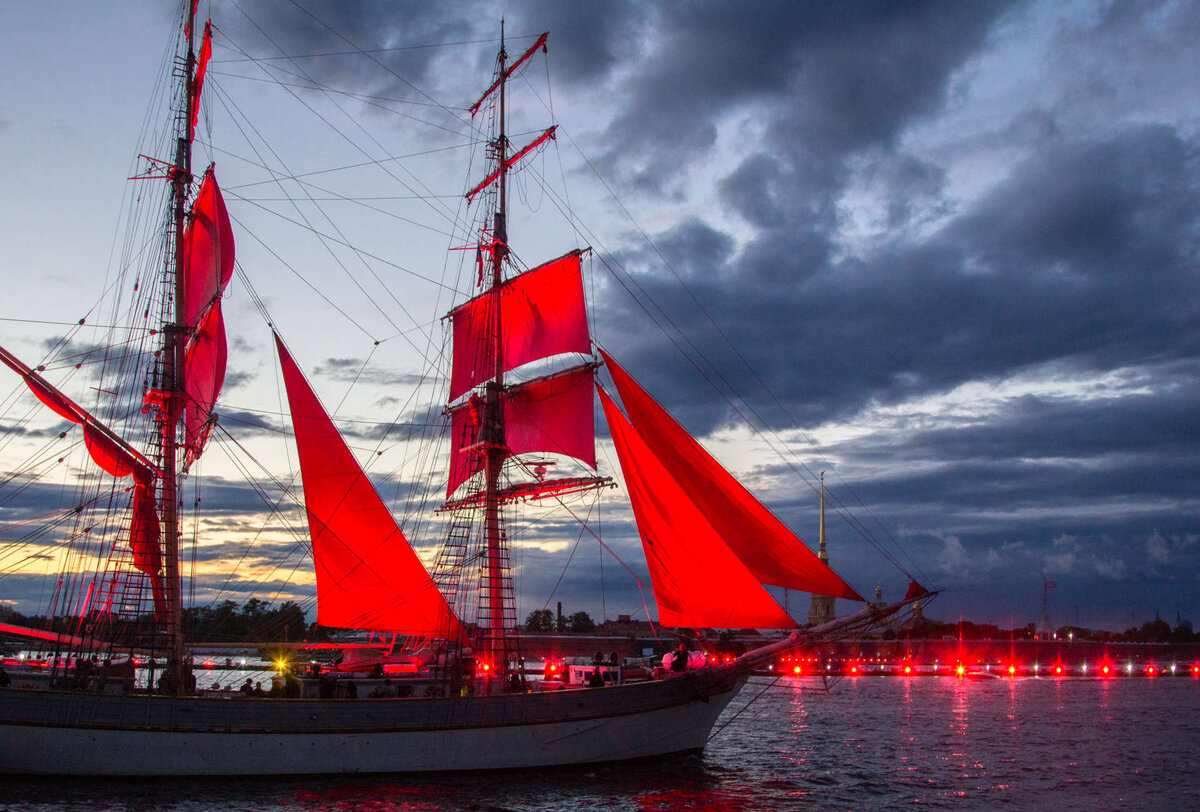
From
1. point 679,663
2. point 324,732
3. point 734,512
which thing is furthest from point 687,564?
point 324,732

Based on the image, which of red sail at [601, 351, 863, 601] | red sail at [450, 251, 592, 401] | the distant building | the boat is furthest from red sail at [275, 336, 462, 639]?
the distant building

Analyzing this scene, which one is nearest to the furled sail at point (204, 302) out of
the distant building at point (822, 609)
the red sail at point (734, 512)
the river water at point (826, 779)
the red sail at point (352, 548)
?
the red sail at point (352, 548)

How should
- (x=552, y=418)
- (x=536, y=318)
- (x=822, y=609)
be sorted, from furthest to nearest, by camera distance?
1. (x=822, y=609)
2. (x=536, y=318)
3. (x=552, y=418)

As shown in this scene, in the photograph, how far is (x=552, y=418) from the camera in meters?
38.4

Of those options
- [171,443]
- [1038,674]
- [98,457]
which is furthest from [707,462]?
[1038,674]

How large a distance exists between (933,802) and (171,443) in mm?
27443

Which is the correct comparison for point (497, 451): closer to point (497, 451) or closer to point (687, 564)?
point (497, 451)

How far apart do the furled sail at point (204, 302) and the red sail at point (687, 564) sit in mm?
15424

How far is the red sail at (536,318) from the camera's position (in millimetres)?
38344

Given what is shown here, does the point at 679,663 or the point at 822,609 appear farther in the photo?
the point at 822,609

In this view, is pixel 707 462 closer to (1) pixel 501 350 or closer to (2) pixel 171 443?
(1) pixel 501 350

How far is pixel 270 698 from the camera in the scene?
26.5 metres

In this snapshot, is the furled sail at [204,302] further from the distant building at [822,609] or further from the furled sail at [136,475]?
the distant building at [822,609]

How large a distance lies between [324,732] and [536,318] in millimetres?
19403
